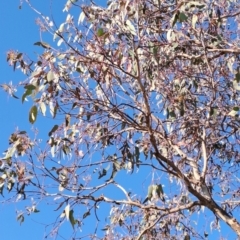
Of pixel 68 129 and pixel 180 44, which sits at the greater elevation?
pixel 180 44

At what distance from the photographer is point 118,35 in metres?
4.29

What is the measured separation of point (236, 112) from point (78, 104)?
1.23 m

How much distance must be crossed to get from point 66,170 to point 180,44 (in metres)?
1.37

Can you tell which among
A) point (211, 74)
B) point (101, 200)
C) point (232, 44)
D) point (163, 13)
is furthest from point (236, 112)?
point (101, 200)

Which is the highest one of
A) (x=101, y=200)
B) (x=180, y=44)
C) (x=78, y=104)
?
(x=180, y=44)

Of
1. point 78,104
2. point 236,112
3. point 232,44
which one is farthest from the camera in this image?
point 232,44

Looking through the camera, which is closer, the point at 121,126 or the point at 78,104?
the point at 78,104

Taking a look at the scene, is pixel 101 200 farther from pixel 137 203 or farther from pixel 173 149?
pixel 173 149

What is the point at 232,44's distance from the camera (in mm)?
4762

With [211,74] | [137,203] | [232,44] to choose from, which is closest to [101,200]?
[137,203]

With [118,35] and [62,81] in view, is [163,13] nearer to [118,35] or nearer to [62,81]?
[118,35]

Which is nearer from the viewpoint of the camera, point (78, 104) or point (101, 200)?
point (78, 104)

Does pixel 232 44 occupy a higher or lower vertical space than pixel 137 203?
higher

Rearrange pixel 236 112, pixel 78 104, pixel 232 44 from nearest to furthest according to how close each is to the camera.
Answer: pixel 78 104 < pixel 236 112 < pixel 232 44
